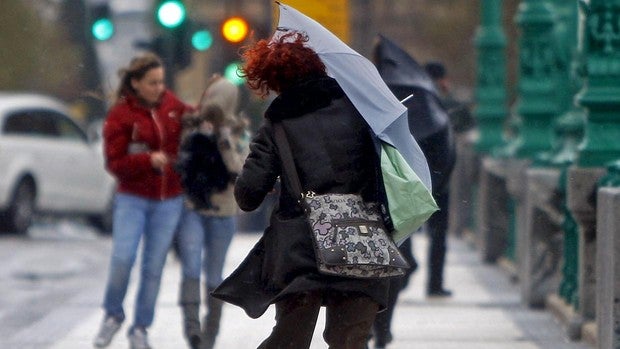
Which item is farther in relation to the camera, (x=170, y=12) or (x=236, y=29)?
(x=236, y=29)

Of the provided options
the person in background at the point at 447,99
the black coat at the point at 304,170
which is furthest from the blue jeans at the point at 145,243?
the black coat at the point at 304,170

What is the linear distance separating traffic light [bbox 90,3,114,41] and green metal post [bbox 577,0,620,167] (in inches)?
292

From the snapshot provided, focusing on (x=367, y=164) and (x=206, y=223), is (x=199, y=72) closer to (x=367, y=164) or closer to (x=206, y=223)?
(x=206, y=223)

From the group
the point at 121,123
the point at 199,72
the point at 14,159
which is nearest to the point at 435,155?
the point at 121,123

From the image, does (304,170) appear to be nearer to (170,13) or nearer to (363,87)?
(363,87)

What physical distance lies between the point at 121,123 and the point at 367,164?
3471mm

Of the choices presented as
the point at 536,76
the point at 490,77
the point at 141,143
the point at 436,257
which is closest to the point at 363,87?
the point at 141,143

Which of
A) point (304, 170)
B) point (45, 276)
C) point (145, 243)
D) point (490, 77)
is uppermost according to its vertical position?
point (304, 170)

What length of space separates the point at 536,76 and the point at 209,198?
5.88 metres

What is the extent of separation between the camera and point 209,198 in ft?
30.3

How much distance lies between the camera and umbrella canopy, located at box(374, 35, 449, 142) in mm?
8938

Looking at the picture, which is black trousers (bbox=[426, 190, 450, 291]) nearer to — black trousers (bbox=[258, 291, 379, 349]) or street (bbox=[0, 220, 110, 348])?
street (bbox=[0, 220, 110, 348])

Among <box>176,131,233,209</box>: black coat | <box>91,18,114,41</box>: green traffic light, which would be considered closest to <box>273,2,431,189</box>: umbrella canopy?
<box>176,131,233,209</box>: black coat

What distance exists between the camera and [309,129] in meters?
6.11
